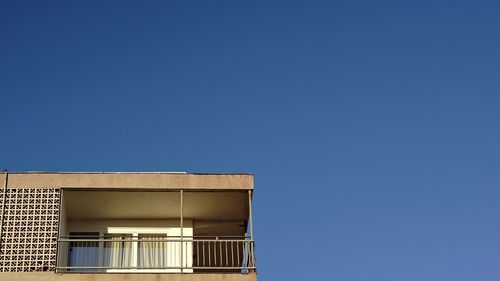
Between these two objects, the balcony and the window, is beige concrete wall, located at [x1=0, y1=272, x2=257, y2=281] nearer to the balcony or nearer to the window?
the balcony

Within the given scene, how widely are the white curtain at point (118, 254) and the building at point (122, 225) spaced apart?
26 millimetres

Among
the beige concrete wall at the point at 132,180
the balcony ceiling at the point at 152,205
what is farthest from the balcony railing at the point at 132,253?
the beige concrete wall at the point at 132,180

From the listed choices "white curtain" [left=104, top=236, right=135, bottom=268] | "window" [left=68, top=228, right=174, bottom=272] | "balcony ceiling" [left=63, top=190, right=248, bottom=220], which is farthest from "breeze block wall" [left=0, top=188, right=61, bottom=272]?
"white curtain" [left=104, top=236, right=135, bottom=268]

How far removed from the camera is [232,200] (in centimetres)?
2519

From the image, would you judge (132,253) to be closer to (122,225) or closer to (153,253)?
(153,253)

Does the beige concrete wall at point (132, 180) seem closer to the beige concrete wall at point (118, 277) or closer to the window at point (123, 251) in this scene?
the window at point (123, 251)

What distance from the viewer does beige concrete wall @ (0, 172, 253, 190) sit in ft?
77.1

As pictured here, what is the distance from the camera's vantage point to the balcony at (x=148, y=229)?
2425cm

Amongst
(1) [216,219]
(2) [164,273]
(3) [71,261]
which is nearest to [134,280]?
(2) [164,273]

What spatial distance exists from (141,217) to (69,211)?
2034 millimetres

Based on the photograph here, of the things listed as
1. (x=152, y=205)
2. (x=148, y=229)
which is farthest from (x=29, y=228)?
(x=148, y=229)

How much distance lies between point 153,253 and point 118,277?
2845 mm

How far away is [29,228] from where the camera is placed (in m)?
22.9

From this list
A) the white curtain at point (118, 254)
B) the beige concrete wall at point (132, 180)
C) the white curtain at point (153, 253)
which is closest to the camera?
the beige concrete wall at point (132, 180)
